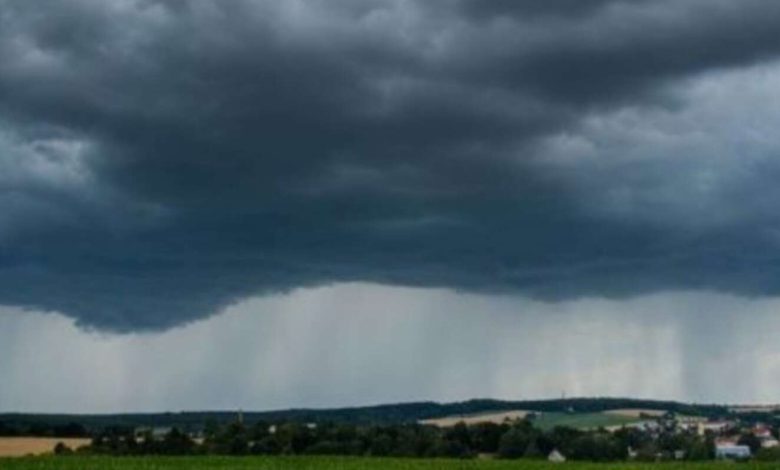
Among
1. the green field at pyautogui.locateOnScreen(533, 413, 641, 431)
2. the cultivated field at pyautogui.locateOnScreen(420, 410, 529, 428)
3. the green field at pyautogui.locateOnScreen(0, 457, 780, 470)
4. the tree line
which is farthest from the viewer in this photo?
the green field at pyautogui.locateOnScreen(533, 413, 641, 431)

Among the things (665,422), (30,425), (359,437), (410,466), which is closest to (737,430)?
(665,422)

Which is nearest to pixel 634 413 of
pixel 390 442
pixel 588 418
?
pixel 588 418

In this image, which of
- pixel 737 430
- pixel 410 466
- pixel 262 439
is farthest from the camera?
pixel 737 430

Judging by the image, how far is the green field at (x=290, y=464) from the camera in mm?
37062

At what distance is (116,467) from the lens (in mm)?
36656

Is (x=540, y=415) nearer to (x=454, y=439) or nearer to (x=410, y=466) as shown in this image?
(x=454, y=439)

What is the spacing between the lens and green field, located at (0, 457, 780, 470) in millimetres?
37062

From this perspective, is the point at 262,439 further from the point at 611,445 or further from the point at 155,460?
the point at 155,460

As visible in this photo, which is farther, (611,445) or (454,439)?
(454,439)

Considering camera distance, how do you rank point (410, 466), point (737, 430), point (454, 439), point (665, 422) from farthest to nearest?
point (665, 422), point (737, 430), point (454, 439), point (410, 466)

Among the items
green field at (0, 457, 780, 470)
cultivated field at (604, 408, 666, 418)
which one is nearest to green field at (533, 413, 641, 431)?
cultivated field at (604, 408, 666, 418)

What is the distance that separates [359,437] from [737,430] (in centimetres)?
4143

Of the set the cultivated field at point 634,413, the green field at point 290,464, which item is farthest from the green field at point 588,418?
the green field at point 290,464

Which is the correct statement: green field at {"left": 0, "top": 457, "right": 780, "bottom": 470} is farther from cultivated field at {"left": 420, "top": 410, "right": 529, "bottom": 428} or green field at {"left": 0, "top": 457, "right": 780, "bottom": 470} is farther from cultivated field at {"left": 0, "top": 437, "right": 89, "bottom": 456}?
cultivated field at {"left": 420, "top": 410, "right": 529, "bottom": 428}
